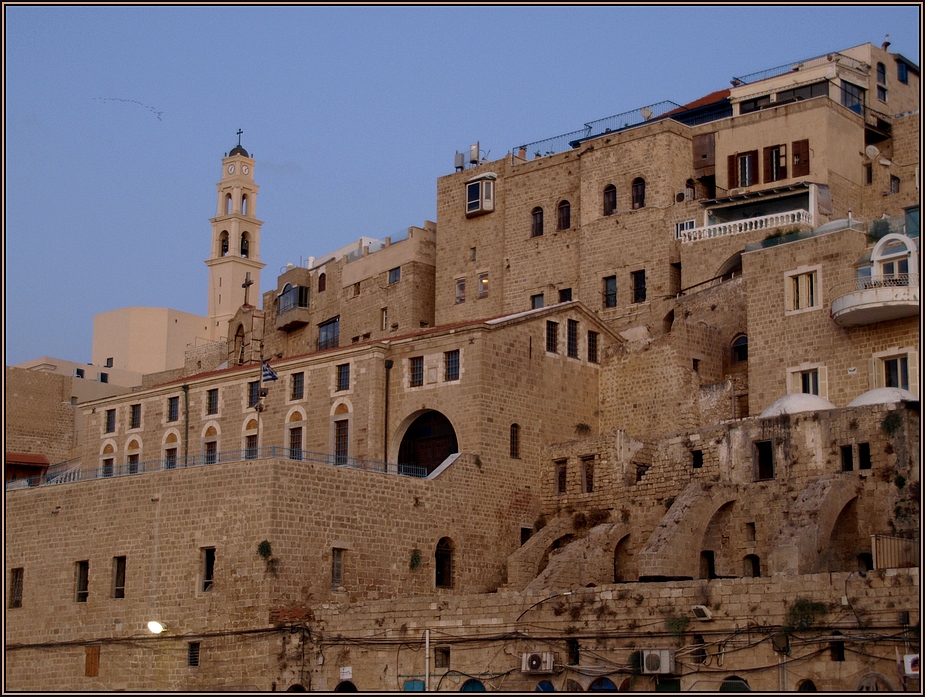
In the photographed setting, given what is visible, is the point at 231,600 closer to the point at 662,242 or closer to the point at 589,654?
the point at 589,654

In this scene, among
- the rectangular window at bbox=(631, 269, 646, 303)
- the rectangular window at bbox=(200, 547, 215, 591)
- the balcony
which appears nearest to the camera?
the rectangular window at bbox=(200, 547, 215, 591)

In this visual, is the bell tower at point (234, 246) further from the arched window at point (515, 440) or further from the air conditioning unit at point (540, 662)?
the air conditioning unit at point (540, 662)

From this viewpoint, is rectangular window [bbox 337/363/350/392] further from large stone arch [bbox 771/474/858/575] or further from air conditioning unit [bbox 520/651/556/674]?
large stone arch [bbox 771/474/858/575]

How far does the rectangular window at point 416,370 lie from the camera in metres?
41.6

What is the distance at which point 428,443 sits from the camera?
4147 centimetres

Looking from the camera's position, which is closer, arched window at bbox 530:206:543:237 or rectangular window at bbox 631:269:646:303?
rectangular window at bbox 631:269:646:303

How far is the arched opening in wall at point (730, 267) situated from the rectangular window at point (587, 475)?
8.50 metres

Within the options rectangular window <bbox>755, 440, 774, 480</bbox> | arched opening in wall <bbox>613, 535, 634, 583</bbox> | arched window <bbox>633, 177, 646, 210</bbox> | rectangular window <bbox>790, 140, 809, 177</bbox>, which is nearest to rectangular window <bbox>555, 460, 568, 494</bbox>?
arched opening in wall <bbox>613, 535, 634, 583</bbox>

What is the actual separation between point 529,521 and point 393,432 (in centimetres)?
456

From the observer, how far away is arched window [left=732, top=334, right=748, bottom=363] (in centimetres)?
4306

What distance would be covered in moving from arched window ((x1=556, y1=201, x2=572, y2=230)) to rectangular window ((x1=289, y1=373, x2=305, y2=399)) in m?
12.1

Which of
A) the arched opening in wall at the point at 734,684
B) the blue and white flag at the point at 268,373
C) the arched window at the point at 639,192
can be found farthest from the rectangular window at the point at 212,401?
the arched opening in wall at the point at 734,684

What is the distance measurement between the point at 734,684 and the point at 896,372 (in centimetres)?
1202

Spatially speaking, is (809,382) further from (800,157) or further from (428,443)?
(428,443)
